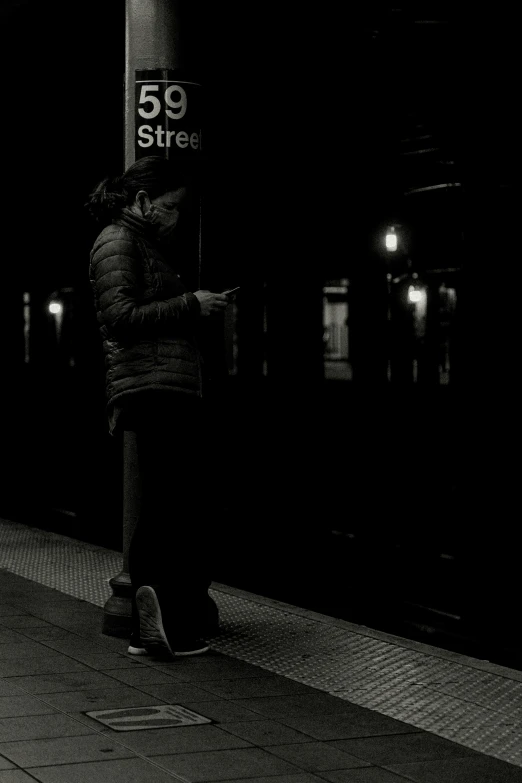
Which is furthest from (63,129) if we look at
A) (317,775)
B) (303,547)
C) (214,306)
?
(317,775)

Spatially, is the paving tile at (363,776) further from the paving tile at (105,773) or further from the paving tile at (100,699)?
the paving tile at (100,699)

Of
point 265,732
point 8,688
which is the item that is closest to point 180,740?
point 265,732

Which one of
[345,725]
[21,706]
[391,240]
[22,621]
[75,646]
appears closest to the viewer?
[345,725]

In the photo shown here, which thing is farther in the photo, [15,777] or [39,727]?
[39,727]

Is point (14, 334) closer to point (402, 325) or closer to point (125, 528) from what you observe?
point (402, 325)

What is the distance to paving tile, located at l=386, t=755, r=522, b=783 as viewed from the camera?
398cm

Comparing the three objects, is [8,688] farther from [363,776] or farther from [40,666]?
[363,776]

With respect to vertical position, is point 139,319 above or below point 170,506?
above

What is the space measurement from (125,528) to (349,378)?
13.0ft

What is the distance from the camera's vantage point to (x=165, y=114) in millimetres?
5961

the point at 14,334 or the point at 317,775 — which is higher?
the point at 14,334

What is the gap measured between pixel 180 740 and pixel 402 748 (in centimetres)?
65

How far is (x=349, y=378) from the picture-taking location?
9844mm

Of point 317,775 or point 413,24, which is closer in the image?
point 317,775
